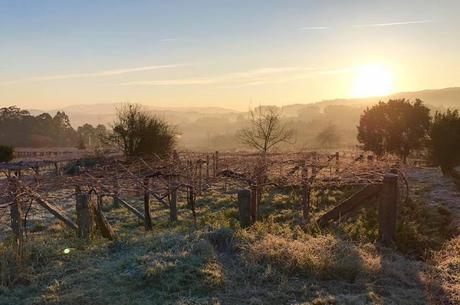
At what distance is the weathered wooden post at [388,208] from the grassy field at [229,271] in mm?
317

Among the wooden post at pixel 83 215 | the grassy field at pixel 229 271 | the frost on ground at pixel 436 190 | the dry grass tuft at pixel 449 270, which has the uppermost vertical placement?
the wooden post at pixel 83 215

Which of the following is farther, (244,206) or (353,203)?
(244,206)

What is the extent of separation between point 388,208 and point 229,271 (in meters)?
3.73

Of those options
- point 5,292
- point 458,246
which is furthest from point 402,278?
point 5,292

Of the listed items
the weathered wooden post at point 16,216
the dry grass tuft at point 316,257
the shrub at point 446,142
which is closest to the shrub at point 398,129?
the shrub at point 446,142

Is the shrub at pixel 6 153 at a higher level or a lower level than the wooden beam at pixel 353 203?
lower

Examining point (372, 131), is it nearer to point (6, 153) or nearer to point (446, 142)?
point (446, 142)

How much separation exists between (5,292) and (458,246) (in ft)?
28.1

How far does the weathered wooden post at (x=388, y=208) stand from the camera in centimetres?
838

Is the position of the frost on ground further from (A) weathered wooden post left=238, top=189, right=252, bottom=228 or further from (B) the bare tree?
(B) the bare tree

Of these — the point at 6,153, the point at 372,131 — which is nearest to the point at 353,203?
the point at 372,131

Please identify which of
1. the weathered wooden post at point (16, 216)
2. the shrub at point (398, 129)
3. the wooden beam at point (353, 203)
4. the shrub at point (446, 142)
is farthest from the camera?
the shrub at point (398, 129)

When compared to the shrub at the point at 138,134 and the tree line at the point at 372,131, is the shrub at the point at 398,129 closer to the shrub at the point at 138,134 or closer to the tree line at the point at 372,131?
the tree line at the point at 372,131

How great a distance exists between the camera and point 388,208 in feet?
27.8
